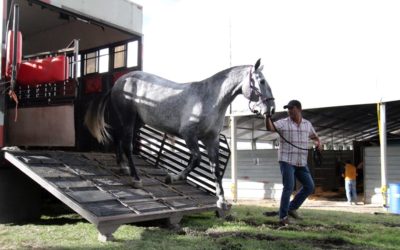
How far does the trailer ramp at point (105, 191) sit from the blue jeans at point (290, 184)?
1006 millimetres

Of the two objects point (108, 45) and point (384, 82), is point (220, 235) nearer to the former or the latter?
point (108, 45)


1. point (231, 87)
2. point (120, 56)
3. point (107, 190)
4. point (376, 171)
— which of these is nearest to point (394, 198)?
point (376, 171)

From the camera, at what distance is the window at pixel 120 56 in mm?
8523

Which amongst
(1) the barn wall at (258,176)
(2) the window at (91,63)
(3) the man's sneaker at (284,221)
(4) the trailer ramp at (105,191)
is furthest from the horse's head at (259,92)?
(1) the barn wall at (258,176)

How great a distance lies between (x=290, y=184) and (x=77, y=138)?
14.0 feet

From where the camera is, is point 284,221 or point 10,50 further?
point 10,50

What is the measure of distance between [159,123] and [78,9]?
2544 mm

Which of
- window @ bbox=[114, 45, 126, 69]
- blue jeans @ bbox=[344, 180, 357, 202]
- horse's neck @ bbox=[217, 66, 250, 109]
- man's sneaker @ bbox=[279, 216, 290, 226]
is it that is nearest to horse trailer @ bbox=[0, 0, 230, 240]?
window @ bbox=[114, 45, 126, 69]

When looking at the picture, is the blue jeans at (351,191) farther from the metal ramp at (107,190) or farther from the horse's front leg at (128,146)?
the horse's front leg at (128,146)

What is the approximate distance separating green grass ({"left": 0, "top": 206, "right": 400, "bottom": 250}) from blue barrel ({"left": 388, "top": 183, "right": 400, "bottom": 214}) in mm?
4846

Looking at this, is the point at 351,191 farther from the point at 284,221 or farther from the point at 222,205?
the point at 222,205

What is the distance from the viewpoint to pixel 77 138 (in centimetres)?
823

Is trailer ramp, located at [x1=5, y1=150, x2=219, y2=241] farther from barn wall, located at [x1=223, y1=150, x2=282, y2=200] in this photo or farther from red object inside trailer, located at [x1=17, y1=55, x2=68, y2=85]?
barn wall, located at [x1=223, y1=150, x2=282, y2=200]

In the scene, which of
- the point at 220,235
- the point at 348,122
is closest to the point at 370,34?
the point at 348,122
